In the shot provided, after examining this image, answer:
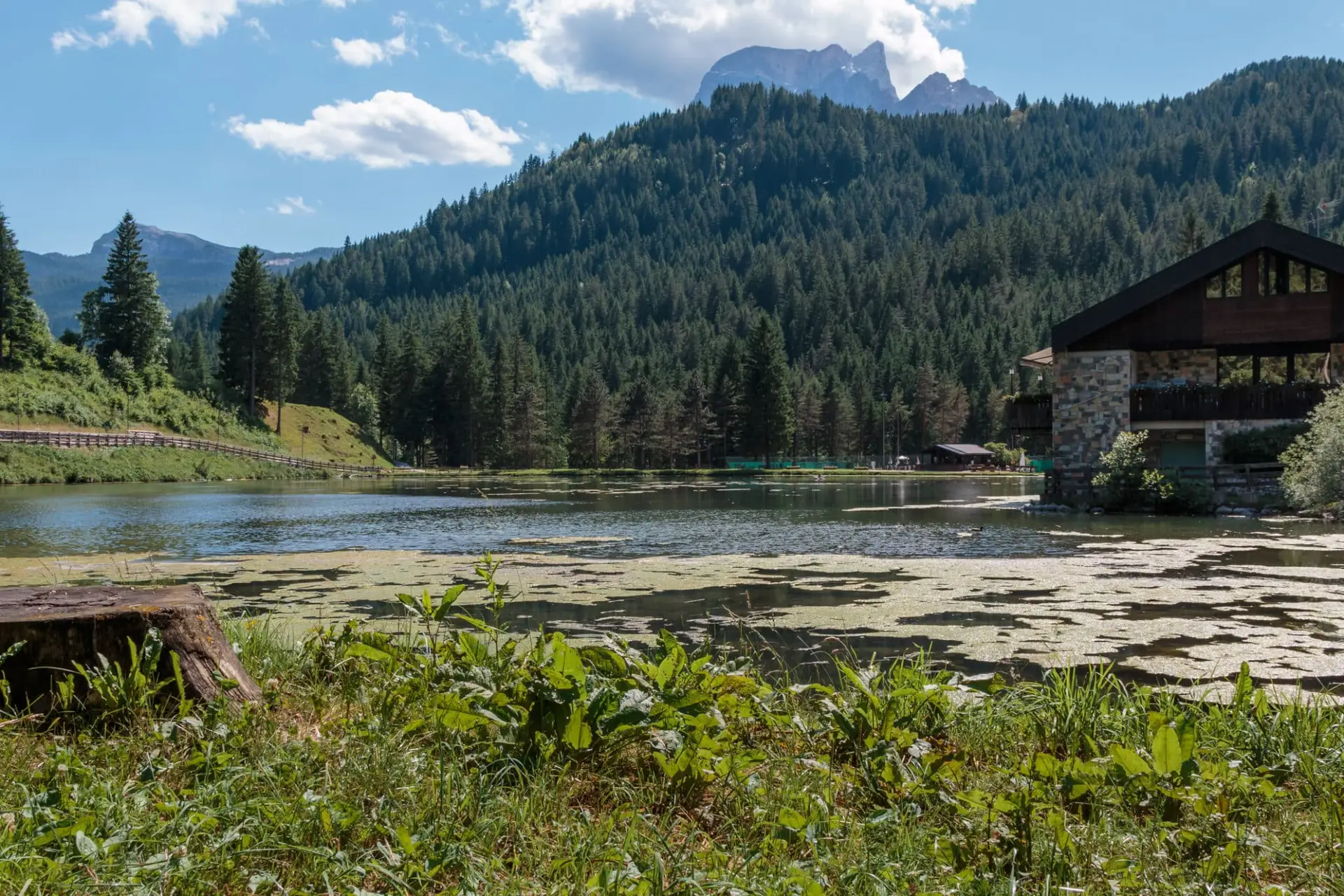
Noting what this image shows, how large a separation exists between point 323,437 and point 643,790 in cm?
9531

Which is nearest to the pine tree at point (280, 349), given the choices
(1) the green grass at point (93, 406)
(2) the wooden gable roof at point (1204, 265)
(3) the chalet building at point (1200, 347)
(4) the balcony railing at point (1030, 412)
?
(1) the green grass at point (93, 406)

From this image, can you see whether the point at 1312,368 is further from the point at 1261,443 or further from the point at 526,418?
the point at 526,418

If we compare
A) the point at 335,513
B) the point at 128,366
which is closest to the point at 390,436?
the point at 128,366

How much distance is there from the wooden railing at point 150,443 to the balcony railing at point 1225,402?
58389mm

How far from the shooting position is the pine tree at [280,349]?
85.2m

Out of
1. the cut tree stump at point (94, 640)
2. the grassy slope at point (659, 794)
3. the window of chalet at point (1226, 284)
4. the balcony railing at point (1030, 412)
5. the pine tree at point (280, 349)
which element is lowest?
the grassy slope at point (659, 794)

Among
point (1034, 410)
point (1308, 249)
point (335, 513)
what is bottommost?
point (335, 513)

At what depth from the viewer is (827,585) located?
41.4ft

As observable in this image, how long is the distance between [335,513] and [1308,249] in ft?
108

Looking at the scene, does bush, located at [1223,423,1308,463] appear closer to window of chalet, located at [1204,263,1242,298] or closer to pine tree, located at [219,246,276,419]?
window of chalet, located at [1204,263,1242,298]

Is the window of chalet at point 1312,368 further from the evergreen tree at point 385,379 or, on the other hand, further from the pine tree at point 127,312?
the evergreen tree at point 385,379

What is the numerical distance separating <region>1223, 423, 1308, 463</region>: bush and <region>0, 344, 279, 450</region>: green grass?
2511 inches

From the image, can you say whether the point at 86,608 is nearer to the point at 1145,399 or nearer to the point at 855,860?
the point at 855,860

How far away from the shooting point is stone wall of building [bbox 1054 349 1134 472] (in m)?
32.4
